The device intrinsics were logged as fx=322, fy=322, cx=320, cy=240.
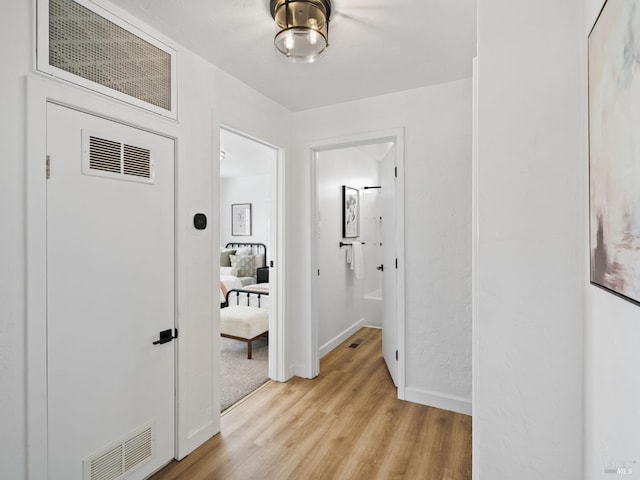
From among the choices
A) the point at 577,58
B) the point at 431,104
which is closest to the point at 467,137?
the point at 431,104

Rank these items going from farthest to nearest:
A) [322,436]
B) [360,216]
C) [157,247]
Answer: [360,216]
[322,436]
[157,247]

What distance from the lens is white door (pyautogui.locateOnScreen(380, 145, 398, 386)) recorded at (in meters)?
2.72

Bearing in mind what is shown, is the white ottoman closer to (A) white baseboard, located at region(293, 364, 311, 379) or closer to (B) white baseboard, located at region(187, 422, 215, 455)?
(A) white baseboard, located at region(293, 364, 311, 379)

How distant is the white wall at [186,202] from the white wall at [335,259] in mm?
908

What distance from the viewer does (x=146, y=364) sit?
1.72m

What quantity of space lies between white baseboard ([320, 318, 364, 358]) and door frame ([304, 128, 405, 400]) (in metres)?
0.45

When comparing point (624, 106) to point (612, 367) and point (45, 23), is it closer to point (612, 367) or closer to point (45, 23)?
point (612, 367)

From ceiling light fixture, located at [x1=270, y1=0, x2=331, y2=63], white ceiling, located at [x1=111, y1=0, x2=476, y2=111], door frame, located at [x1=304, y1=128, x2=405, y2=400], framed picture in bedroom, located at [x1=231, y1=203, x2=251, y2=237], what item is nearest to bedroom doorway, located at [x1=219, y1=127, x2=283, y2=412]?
framed picture in bedroom, located at [x1=231, y1=203, x2=251, y2=237]

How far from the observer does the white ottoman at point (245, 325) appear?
334cm

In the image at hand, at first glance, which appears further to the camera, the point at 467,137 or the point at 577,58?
the point at 467,137

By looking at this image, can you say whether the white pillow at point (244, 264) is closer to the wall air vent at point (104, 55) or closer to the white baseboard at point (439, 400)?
the white baseboard at point (439, 400)

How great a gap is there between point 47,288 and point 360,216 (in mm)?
3752

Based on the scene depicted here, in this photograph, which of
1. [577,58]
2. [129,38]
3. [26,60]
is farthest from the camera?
[129,38]

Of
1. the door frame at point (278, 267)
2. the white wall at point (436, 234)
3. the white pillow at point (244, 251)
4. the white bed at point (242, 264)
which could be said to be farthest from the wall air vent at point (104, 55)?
the white pillow at point (244, 251)
